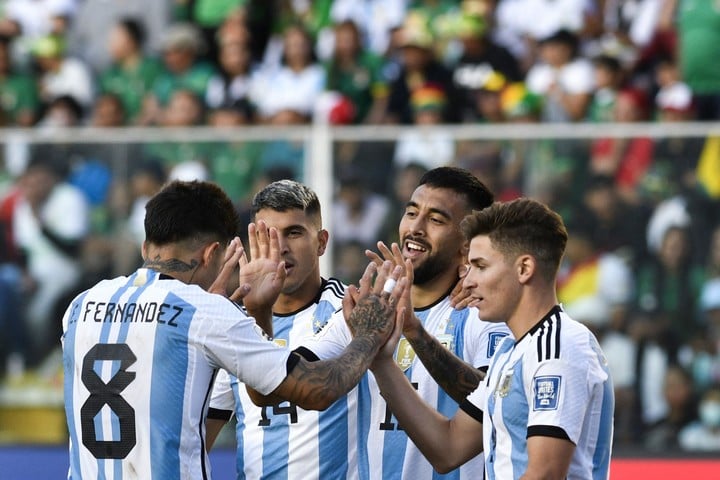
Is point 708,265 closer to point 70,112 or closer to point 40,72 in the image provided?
point 70,112

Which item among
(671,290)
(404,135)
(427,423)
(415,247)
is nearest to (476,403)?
(427,423)

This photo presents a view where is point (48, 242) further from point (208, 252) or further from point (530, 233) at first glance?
point (530, 233)

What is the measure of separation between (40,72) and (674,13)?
663 cm

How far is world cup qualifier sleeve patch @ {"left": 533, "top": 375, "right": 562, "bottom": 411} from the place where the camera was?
4.55m

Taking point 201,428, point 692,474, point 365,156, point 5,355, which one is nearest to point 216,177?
point 365,156

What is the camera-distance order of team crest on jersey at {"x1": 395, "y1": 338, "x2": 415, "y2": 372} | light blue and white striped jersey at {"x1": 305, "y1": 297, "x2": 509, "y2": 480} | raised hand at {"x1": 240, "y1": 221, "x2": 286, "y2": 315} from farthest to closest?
team crest on jersey at {"x1": 395, "y1": 338, "x2": 415, "y2": 372}
light blue and white striped jersey at {"x1": 305, "y1": 297, "x2": 509, "y2": 480}
raised hand at {"x1": 240, "y1": 221, "x2": 286, "y2": 315}

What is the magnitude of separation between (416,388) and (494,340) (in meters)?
0.40

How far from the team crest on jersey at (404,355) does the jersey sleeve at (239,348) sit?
1.01m

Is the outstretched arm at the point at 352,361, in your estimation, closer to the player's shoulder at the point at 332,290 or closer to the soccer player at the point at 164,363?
the soccer player at the point at 164,363

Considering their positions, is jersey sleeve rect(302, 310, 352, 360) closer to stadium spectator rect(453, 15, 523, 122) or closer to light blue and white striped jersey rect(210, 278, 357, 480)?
light blue and white striped jersey rect(210, 278, 357, 480)

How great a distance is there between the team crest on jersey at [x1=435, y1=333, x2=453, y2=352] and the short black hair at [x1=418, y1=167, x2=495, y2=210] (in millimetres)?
645

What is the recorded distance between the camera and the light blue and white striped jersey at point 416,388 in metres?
5.68

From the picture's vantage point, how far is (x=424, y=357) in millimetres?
5379

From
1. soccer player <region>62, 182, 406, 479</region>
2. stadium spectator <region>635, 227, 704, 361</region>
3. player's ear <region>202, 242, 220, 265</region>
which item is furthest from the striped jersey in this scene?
stadium spectator <region>635, 227, 704, 361</region>
